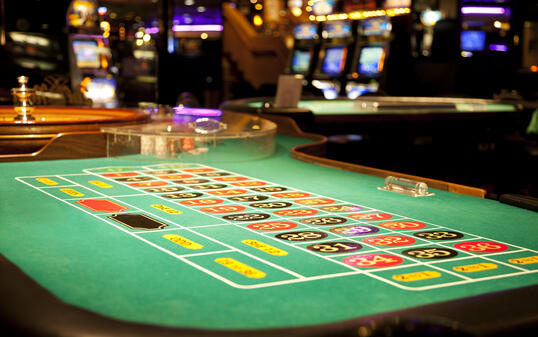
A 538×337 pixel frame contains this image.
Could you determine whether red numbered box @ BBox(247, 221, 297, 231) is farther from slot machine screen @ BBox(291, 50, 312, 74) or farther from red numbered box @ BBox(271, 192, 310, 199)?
slot machine screen @ BBox(291, 50, 312, 74)

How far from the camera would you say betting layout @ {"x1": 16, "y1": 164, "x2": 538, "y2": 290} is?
1904 mm

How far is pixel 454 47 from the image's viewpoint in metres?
10.9

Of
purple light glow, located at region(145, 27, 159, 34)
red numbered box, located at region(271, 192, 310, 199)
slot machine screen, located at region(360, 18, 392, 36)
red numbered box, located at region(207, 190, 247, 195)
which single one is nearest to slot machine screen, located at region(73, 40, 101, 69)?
purple light glow, located at region(145, 27, 159, 34)

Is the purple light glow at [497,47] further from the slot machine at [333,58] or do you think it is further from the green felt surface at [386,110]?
the green felt surface at [386,110]

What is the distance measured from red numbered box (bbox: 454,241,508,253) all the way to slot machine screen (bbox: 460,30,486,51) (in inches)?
362

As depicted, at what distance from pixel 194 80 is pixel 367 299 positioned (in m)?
13.7

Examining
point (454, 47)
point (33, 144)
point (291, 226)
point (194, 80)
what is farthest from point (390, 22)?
point (291, 226)

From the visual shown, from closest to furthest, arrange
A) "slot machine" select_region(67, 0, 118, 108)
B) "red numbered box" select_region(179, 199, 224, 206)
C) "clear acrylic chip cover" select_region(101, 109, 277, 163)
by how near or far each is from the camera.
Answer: "red numbered box" select_region(179, 199, 224, 206), "clear acrylic chip cover" select_region(101, 109, 277, 163), "slot machine" select_region(67, 0, 118, 108)

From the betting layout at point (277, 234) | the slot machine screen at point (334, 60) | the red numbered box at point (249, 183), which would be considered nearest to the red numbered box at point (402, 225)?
the betting layout at point (277, 234)

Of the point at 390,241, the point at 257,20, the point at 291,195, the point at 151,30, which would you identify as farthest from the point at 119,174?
the point at 257,20

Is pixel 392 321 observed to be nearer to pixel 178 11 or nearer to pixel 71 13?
pixel 71 13

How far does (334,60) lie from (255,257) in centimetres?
1105

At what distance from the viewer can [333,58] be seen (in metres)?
12.8

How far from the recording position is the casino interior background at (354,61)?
7.31m
